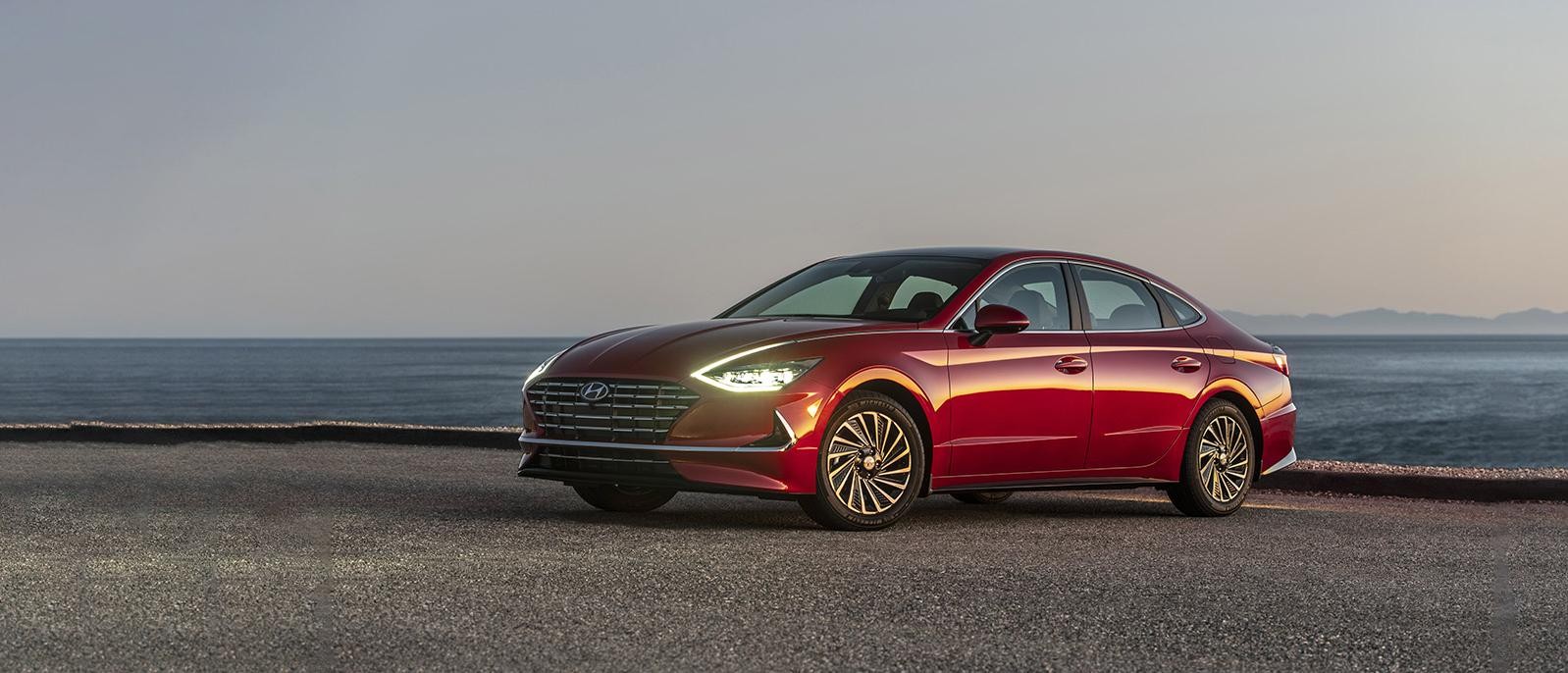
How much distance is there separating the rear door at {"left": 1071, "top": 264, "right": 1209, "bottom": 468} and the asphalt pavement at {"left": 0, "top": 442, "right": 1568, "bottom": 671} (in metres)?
0.51

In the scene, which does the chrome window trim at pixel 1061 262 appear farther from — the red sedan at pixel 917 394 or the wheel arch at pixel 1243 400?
the wheel arch at pixel 1243 400

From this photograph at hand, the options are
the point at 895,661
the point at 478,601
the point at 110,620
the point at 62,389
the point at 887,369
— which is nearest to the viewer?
the point at 895,661

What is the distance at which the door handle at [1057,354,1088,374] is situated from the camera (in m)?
9.63

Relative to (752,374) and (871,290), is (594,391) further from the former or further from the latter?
(871,290)

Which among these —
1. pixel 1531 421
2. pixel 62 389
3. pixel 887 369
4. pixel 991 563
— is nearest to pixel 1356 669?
pixel 991 563

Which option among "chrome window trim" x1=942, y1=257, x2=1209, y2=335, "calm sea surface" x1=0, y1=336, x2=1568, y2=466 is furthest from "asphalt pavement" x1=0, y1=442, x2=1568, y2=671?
"calm sea surface" x1=0, y1=336, x2=1568, y2=466

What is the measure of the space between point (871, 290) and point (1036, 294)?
3.41ft


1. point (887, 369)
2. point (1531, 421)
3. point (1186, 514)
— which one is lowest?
point (1531, 421)

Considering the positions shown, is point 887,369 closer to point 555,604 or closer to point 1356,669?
point 555,604

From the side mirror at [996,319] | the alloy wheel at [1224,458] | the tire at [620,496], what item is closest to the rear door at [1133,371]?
the alloy wheel at [1224,458]

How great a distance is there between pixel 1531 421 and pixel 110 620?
63.0 m

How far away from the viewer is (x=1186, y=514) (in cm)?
1066

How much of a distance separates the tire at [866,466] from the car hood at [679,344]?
0.47 meters

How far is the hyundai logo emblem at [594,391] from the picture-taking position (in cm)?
872
